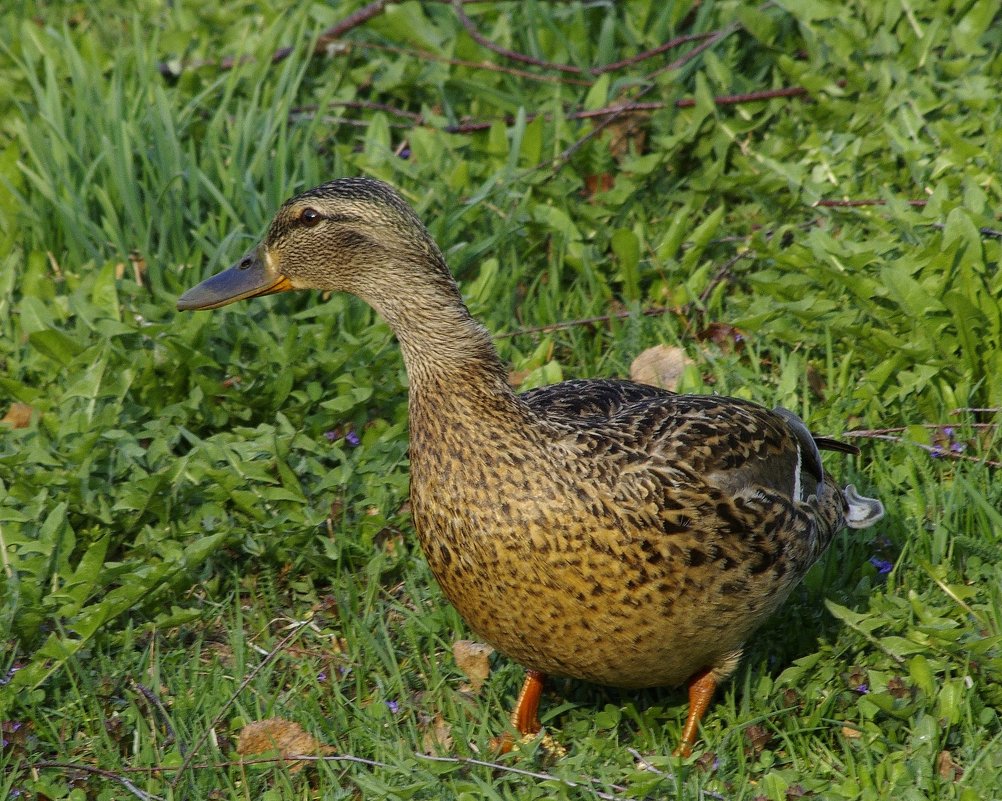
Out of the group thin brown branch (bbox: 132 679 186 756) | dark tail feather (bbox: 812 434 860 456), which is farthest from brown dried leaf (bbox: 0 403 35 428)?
dark tail feather (bbox: 812 434 860 456)

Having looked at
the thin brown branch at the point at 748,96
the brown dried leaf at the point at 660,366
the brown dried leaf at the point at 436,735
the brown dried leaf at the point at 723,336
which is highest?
the thin brown branch at the point at 748,96

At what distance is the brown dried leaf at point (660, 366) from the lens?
5020 mm

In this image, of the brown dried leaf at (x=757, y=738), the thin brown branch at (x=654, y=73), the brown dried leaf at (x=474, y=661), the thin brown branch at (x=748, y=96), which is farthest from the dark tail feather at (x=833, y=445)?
the thin brown branch at (x=748, y=96)

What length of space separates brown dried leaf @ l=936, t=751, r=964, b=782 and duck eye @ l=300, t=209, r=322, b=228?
2095 millimetres

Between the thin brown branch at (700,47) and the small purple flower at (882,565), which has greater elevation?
the thin brown branch at (700,47)

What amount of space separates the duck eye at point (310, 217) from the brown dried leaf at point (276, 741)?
4.32 feet

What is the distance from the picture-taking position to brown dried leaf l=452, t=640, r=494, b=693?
13.3 ft

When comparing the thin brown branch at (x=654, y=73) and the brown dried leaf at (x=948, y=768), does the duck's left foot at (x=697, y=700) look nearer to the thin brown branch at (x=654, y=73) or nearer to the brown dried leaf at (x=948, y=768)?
the brown dried leaf at (x=948, y=768)

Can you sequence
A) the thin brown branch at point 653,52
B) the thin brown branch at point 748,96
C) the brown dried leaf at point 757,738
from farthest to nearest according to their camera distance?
the thin brown branch at point 653,52 < the thin brown branch at point 748,96 < the brown dried leaf at point 757,738

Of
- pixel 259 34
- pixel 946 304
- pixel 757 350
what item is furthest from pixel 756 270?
pixel 259 34

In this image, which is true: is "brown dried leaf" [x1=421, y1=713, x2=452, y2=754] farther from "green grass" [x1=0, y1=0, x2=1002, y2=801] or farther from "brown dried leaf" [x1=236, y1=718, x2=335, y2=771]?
"brown dried leaf" [x1=236, y1=718, x2=335, y2=771]

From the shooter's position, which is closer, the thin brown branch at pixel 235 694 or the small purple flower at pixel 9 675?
the thin brown branch at pixel 235 694

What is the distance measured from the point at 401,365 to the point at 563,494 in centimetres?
160

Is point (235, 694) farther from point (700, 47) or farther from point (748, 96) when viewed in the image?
point (700, 47)
